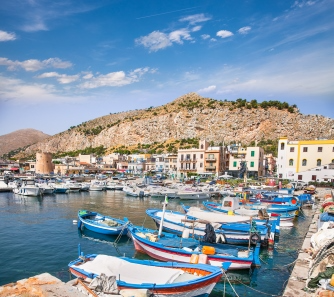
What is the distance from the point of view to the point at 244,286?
13883 mm

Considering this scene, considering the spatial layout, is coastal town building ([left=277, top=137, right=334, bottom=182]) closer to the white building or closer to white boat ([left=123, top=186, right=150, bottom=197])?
the white building

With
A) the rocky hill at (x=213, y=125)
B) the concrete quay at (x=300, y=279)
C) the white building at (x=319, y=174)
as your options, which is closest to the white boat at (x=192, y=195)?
the white building at (x=319, y=174)

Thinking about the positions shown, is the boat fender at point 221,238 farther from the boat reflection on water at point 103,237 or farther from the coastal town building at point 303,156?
the coastal town building at point 303,156

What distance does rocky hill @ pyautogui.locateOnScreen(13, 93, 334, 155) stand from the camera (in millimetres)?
104875

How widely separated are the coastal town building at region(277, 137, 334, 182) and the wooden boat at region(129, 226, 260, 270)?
41.8 meters

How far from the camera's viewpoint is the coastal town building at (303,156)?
51125 mm

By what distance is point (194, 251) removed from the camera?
14516mm

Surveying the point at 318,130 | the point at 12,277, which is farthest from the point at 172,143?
the point at 12,277

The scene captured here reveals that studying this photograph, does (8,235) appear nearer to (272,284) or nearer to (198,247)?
(198,247)

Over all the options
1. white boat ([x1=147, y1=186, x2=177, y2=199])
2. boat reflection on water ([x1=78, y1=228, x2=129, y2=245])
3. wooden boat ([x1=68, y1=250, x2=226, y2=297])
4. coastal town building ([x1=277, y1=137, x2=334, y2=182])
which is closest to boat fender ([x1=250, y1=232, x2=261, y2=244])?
wooden boat ([x1=68, y1=250, x2=226, y2=297])

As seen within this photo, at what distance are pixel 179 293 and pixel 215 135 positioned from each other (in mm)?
103153

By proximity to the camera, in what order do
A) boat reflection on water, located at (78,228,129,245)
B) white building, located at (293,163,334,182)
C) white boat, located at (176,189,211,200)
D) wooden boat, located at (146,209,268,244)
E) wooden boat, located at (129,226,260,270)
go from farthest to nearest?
white building, located at (293,163,334,182) < white boat, located at (176,189,211,200) < boat reflection on water, located at (78,228,129,245) < wooden boat, located at (146,209,268,244) < wooden boat, located at (129,226,260,270)

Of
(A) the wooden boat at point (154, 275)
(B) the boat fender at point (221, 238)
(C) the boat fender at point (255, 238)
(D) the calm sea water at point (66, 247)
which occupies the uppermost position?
(A) the wooden boat at point (154, 275)

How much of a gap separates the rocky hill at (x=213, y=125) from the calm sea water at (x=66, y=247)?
78642 mm
